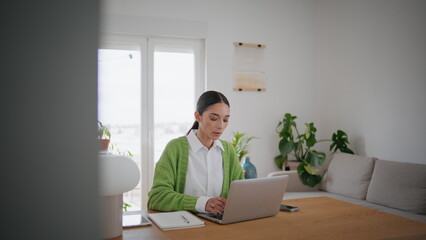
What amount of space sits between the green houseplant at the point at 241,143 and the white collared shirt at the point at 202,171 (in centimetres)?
209

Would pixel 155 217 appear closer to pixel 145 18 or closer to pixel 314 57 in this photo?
pixel 145 18

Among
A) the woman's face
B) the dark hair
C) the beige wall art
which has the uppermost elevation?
the beige wall art

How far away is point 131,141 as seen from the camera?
167 inches

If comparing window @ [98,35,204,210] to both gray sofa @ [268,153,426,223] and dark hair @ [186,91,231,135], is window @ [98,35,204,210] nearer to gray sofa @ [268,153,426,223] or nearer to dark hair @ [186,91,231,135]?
gray sofa @ [268,153,426,223]

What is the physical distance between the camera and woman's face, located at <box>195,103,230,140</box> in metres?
2.16

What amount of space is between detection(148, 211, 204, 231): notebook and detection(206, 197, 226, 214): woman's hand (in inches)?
3.7

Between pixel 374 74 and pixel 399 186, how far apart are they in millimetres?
1310

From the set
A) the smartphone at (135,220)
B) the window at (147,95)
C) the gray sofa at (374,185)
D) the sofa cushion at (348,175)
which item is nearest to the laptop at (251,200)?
the smartphone at (135,220)

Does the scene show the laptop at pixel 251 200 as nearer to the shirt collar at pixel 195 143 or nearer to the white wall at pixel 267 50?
the shirt collar at pixel 195 143

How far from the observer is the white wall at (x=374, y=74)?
3539 mm

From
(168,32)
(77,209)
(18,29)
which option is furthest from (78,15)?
(168,32)

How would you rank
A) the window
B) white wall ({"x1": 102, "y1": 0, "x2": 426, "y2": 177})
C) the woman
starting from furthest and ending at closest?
the window, white wall ({"x1": 102, "y1": 0, "x2": 426, "y2": 177}), the woman

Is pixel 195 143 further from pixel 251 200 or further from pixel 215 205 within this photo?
pixel 251 200

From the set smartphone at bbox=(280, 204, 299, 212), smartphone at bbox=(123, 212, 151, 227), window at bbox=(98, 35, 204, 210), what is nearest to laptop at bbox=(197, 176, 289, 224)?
smartphone at bbox=(280, 204, 299, 212)
